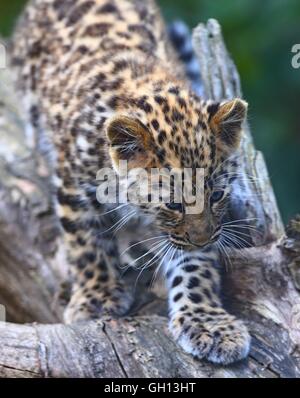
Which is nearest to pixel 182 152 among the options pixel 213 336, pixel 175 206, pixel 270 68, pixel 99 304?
pixel 175 206

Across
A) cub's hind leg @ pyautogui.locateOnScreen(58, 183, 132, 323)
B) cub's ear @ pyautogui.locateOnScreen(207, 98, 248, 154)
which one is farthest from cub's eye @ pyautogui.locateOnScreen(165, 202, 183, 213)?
cub's hind leg @ pyautogui.locateOnScreen(58, 183, 132, 323)

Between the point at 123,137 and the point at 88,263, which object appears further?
the point at 88,263

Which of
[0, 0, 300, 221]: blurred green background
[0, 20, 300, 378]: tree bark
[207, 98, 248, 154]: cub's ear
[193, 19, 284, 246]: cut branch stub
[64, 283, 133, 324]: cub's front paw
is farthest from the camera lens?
[0, 0, 300, 221]: blurred green background

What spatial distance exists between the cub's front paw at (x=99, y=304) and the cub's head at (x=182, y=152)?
0.79 metres

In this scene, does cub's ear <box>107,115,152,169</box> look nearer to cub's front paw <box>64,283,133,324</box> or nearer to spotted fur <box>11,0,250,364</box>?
spotted fur <box>11,0,250,364</box>

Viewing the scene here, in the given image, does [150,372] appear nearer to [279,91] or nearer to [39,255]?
[39,255]

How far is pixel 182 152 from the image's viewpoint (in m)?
5.08

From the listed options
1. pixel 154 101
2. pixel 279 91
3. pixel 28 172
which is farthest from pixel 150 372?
pixel 279 91

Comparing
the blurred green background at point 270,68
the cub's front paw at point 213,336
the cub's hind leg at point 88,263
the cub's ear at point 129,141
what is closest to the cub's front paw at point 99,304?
the cub's hind leg at point 88,263

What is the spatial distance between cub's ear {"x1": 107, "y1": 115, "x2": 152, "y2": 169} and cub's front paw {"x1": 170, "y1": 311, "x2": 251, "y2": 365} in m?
0.95

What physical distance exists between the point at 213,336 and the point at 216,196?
79cm

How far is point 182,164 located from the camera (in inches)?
200

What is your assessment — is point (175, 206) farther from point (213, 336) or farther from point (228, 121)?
point (213, 336)

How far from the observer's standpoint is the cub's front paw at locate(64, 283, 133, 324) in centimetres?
589
